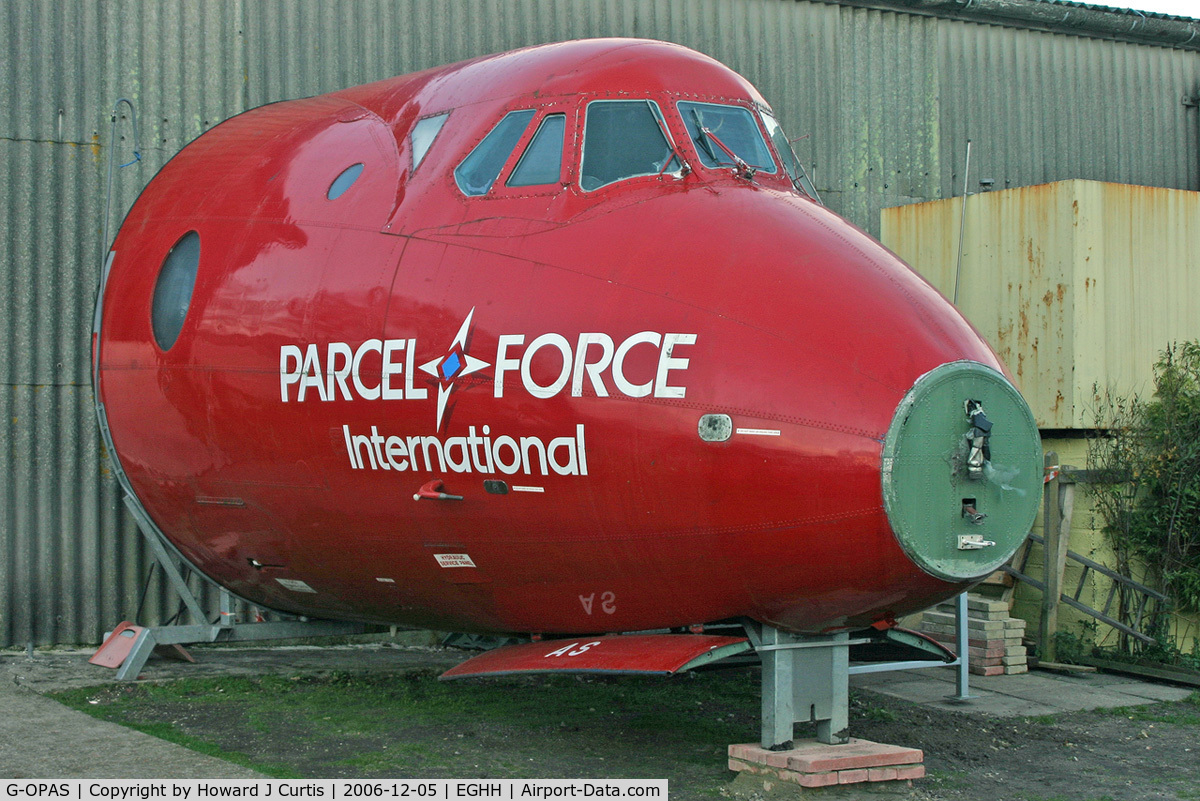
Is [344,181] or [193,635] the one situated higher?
[344,181]

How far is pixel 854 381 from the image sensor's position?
6621 millimetres

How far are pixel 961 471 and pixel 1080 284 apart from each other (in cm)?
748

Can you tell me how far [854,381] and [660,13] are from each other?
10.3 meters

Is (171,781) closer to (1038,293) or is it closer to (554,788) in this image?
(554,788)

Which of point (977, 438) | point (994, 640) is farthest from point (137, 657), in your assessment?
point (994, 640)

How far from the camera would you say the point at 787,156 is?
29.6 feet

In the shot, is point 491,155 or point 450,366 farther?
point 491,155

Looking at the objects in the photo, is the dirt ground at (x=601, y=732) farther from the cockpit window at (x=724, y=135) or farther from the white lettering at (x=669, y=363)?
the cockpit window at (x=724, y=135)

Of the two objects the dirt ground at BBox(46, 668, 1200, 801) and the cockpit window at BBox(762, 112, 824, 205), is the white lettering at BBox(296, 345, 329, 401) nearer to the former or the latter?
A: the dirt ground at BBox(46, 668, 1200, 801)

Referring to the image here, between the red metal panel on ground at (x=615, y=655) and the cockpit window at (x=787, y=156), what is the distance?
3.32 m

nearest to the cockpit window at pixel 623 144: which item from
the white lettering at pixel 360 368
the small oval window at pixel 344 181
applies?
the white lettering at pixel 360 368

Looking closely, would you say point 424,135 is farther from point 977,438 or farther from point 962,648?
point 962,648

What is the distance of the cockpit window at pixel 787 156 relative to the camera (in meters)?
8.84

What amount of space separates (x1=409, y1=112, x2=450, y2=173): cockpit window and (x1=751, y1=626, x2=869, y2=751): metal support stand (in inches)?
153
